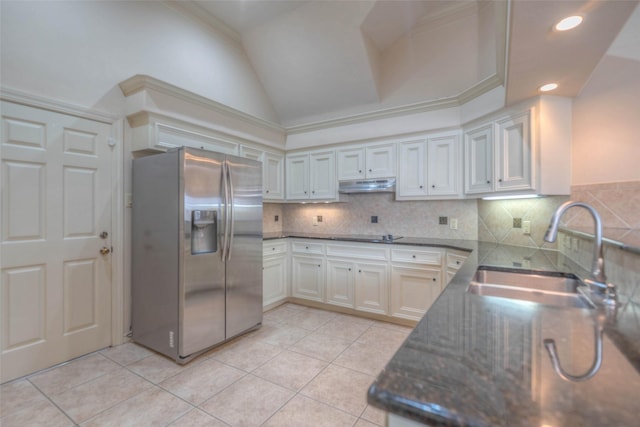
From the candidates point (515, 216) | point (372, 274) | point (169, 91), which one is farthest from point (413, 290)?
point (169, 91)

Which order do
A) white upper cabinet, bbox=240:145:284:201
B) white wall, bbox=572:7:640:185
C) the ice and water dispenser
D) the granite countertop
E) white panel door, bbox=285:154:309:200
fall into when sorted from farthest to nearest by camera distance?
white panel door, bbox=285:154:309:200, white upper cabinet, bbox=240:145:284:201, the ice and water dispenser, white wall, bbox=572:7:640:185, the granite countertop

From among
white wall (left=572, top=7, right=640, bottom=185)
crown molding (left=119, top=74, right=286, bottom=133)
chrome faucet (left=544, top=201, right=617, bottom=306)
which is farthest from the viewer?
crown molding (left=119, top=74, right=286, bottom=133)

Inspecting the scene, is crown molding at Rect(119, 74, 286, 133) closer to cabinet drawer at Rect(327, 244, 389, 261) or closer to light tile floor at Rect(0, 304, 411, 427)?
cabinet drawer at Rect(327, 244, 389, 261)

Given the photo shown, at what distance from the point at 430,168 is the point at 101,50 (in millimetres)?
3422

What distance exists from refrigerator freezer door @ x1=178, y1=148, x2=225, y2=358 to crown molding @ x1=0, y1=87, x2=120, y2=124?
3.26ft

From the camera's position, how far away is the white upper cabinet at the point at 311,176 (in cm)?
383

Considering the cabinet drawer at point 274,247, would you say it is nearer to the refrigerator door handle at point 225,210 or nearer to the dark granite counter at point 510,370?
the refrigerator door handle at point 225,210

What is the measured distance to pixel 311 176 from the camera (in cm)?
399

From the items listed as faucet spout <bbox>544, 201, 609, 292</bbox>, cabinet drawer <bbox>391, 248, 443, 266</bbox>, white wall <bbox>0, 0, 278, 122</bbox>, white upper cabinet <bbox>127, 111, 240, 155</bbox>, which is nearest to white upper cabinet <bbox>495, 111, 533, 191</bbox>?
cabinet drawer <bbox>391, 248, 443, 266</bbox>

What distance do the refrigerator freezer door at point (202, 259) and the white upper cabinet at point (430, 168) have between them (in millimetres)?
2034

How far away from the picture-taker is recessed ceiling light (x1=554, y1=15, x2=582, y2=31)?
1273 mm

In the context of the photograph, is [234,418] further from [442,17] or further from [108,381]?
[442,17]

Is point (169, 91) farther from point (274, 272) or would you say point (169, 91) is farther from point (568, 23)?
point (568, 23)

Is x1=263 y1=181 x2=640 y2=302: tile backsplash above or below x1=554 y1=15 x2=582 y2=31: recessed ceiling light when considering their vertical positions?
below
